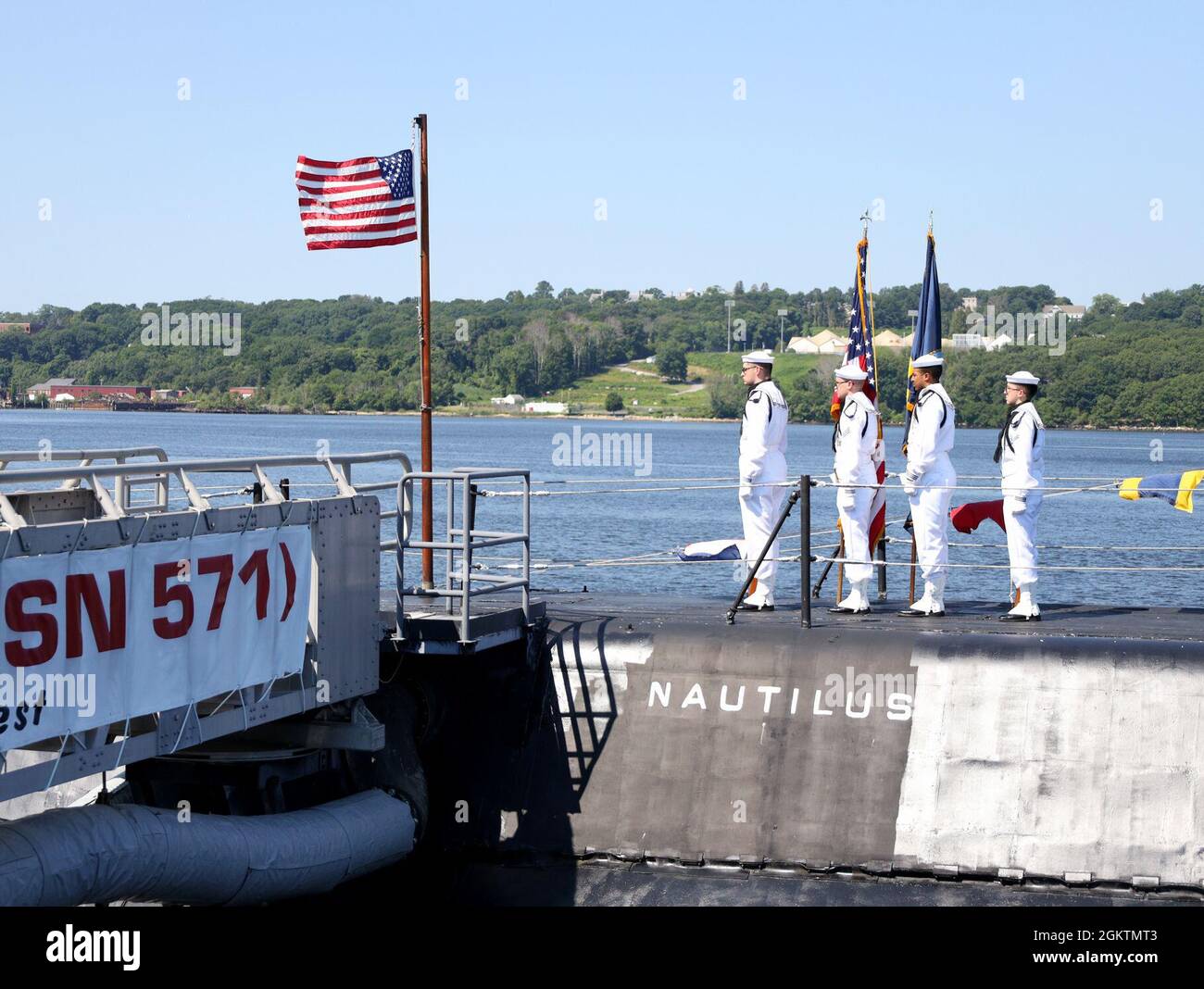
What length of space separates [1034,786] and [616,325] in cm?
13966

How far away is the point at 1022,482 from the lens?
1359cm

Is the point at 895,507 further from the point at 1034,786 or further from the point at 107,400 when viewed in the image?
the point at 107,400

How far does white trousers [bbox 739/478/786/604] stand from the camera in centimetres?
1398

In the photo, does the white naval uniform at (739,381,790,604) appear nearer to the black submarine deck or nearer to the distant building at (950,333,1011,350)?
the black submarine deck

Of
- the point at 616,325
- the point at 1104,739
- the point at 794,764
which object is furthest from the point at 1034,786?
the point at 616,325

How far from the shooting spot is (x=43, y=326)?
14625 cm

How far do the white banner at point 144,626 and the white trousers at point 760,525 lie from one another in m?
4.64

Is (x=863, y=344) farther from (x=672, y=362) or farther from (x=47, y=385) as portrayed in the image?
(x=47, y=385)

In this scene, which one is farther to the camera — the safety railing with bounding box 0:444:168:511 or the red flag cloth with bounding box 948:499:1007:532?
the red flag cloth with bounding box 948:499:1007:532

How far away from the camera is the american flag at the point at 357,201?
1527 centimetres

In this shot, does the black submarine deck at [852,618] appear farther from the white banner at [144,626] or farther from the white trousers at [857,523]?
the white banner at [144,626]

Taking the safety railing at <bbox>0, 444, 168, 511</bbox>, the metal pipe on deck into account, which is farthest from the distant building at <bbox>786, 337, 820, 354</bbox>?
the metal pipe on deck
